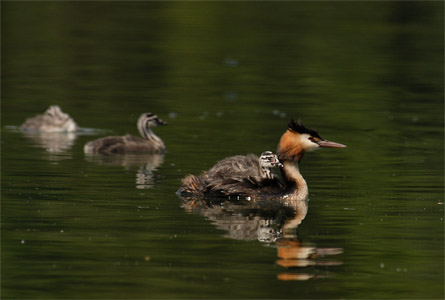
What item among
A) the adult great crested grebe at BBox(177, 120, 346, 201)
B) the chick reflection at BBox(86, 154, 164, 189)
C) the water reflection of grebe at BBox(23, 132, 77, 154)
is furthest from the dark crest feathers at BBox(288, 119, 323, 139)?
the water reflection of grebe at BBox(23, 132, 77, 154)

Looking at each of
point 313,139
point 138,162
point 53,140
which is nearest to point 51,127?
point 53,140

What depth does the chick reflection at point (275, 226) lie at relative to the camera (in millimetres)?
11141

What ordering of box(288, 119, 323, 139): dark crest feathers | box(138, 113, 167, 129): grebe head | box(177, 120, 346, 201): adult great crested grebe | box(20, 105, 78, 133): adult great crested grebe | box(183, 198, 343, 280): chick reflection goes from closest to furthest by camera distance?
box(183, 198, 343, 280): chick reflection → box(177, 120, 346, 201): adult great crested grebe → box(288, 119, 323, 139): dark crest feathers → box(138, 113, 167, 129): grebe head → box(20, 105, 78, 133): adult great crested grebe

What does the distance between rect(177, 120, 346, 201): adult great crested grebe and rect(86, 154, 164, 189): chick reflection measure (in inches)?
57.1

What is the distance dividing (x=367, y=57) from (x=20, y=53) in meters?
9.66

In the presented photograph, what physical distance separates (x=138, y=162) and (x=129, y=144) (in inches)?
40.0

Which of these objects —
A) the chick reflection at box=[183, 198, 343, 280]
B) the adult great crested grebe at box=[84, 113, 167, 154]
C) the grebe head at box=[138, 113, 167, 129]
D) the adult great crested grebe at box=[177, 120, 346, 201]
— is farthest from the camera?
the grebe head at box=[138, 113, 167, 129]

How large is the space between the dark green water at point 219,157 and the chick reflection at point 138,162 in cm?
6

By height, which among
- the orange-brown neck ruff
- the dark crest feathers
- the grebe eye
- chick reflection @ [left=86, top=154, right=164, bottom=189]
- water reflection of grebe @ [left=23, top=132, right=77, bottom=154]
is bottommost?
water reflection of grebe @ [left=23, top=132, right=77, bottom=154]

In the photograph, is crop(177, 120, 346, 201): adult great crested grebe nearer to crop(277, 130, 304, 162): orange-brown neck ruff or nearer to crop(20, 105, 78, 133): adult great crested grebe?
crop(277, 130, 304, 162): orange-brown neck ruff

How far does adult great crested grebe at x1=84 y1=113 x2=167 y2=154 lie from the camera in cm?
1914

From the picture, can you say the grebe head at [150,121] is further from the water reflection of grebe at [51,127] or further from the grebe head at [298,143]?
the grebe head at [298,143]

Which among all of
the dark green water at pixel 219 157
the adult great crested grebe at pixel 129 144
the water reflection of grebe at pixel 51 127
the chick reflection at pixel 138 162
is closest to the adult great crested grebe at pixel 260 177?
the dark green water at pixel 219 157

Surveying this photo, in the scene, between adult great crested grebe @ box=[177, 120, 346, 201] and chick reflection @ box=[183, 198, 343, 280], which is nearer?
chick reflection @ box=[183, 198, 343, 280]
